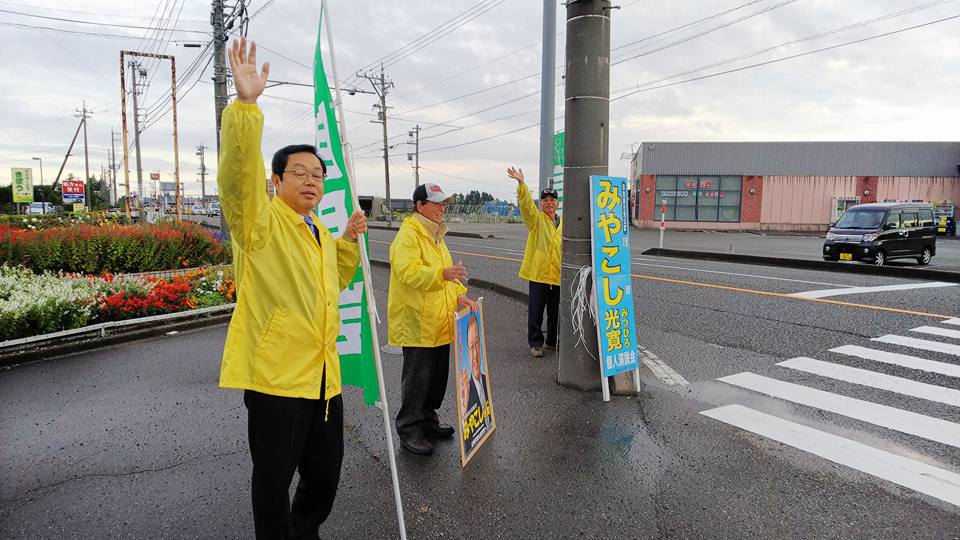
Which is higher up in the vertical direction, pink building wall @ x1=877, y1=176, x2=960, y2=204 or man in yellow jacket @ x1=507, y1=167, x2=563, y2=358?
pink building wall @ x1=877, y1=176, x2=960, y2=204

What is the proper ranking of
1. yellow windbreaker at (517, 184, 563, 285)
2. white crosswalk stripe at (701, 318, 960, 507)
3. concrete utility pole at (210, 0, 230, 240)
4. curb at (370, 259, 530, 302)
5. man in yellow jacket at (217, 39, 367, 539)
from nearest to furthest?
man in yellow jacket at (217, 39, 367, 539) < white crosswalk stripe at (701, 318, 960, 507) < yellow windbreaker at (517, 184, 563, 285) < curb at (370, 259, 530, 302) < concrete utility pole at (210, 0, 230, 240)

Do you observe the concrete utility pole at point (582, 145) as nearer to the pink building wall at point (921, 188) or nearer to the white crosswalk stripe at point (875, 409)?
the white crosswalk stripe at point (875, 409)

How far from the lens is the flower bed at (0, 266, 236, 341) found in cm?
645

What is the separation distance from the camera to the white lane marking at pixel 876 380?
16.8 feet

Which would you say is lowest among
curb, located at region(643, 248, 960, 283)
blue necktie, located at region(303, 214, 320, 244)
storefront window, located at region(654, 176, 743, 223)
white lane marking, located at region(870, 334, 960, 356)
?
white lane marking, located at region(870, 334, 960, 356)

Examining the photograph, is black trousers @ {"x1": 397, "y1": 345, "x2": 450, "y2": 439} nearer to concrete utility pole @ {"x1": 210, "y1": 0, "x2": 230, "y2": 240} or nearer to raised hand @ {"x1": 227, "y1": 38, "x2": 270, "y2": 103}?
raised hand @ {"x1": 227, "y1": 38, "x2": 270, "y2": 103}

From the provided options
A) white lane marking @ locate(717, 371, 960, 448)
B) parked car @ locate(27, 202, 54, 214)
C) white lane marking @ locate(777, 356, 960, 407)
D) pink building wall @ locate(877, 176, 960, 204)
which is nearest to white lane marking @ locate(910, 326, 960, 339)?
white lane marking @ locate(777, 356, 960, 407)

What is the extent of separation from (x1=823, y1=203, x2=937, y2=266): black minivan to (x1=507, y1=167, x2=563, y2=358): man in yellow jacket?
12386 millimetres

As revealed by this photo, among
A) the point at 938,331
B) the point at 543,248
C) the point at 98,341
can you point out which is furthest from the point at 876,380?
the point at 98,341

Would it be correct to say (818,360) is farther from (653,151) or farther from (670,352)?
(653,151)

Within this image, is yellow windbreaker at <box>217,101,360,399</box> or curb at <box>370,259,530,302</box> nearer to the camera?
yellow windbreaker at <box>217,101,360,399</box>

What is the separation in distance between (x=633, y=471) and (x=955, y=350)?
555 cm

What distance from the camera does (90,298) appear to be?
7207 mm

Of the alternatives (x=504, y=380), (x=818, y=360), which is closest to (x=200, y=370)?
(x=504, y=380)
